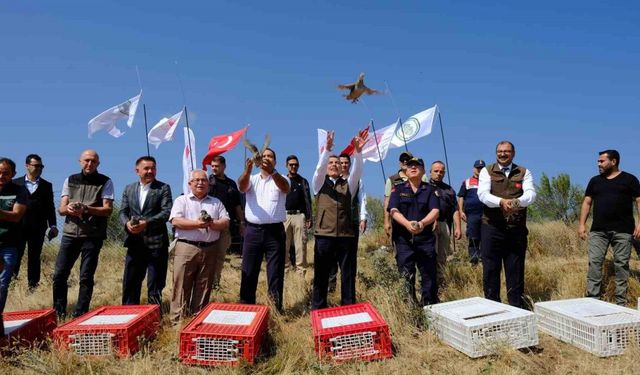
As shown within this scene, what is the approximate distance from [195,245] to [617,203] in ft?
16.6

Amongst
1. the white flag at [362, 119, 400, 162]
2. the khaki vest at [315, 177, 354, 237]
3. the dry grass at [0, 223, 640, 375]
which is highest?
the white flag at [362, 119, 400, 162]

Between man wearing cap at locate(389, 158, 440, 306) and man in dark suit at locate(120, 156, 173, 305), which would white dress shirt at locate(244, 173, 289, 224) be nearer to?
man in dark suit at locate(120, 156, 173, 305)

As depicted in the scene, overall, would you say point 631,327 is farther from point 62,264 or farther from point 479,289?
point 62,264

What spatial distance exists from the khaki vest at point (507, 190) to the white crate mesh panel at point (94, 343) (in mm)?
3980

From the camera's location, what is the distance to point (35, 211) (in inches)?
262

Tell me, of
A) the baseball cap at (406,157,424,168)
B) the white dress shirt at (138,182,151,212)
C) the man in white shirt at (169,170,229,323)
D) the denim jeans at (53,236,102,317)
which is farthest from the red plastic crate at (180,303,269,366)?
the baseball cap at (406,157,424,168)

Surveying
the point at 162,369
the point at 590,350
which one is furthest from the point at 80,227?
the point at 590,350

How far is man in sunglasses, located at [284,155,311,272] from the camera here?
7.16 m

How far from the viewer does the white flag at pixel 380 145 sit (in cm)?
958

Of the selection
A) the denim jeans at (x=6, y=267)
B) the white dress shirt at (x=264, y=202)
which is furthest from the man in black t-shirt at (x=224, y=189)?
the denim jeans at (x=6, y=267)

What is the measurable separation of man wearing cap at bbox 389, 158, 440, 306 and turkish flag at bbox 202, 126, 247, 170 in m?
2.54

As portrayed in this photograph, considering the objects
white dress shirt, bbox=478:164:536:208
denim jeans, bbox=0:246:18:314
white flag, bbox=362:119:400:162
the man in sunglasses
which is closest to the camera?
denim jeans, bbox=0:246:18:314

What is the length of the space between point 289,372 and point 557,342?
8.26ft

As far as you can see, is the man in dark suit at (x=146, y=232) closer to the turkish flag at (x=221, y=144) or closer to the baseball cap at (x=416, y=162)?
the turkish flag at (x=221, y=144)
